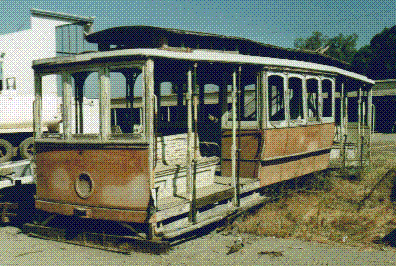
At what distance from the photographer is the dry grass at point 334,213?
20.9 ft

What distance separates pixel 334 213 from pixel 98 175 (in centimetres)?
429

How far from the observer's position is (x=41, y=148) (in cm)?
612

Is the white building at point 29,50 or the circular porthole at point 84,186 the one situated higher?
the white building at point 29,50

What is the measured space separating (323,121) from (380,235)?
11.2 ft

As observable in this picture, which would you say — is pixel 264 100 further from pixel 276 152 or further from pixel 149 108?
pixel 149 108

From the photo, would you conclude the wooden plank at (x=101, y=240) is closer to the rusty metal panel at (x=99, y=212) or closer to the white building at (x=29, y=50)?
the rusty metal panel at (x=99, y=212)

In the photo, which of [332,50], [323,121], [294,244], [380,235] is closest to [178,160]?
[294,244]

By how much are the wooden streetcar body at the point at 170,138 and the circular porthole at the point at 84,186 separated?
14 mm

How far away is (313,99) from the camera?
8.88 metres

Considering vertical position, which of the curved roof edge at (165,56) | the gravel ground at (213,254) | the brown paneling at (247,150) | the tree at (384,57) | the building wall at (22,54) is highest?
the tree at (384,57)

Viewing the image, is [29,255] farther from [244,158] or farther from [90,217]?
[244,158]

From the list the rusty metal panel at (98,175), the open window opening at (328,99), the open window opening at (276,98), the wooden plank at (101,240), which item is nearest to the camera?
A: the wooden plank at (101,240)

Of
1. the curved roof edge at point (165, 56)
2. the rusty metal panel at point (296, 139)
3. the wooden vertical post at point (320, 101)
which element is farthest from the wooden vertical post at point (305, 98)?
the curved roof edge at point (165, 56)

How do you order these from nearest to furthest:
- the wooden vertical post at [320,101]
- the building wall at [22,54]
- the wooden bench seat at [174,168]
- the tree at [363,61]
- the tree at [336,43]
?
the wooden bench seat at [174,168] < the wooden vertical post at [320,101] < the building wall at [22,54] < the tree at [363,61] < the tree at [336,43]
